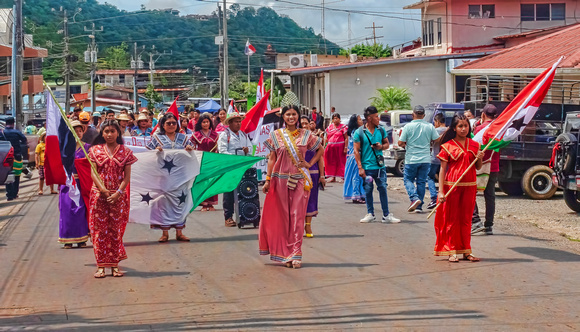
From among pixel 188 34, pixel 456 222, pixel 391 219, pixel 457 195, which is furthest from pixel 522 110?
pixel 188 34

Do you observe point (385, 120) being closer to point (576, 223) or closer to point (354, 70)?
point (576, 223)

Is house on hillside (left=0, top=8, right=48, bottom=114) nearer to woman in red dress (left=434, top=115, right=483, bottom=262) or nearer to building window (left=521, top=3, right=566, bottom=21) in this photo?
building window (left=521, top=3, right=566, bottom=21)

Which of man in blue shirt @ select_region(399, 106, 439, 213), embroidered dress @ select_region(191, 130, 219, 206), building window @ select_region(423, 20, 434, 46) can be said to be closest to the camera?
man in blue shirt @ select_region(399, 106, 439, 213)

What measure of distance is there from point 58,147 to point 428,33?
1653 inches

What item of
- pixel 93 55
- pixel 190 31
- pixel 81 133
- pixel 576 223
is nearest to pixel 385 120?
pixel 576 223

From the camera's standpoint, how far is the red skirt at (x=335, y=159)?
783 inches

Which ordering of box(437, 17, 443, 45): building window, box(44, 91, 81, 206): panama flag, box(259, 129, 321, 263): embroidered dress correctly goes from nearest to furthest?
box(259, 129, 321, 263): embroidered dress
box(44, 91, 81, 206): panama flag
box(437, 17, 443, 45): building window

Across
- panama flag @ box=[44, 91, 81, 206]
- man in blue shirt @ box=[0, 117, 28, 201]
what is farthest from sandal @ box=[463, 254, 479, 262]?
man in blue shirt @ box=[0, 117, 28, 201]

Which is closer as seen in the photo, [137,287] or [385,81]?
[137,287]

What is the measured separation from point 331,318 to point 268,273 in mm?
2159

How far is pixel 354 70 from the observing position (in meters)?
43.4

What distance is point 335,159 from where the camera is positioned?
65.8 ft

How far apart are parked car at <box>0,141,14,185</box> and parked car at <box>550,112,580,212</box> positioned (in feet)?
35.4

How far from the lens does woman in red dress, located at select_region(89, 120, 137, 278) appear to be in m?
9.12
